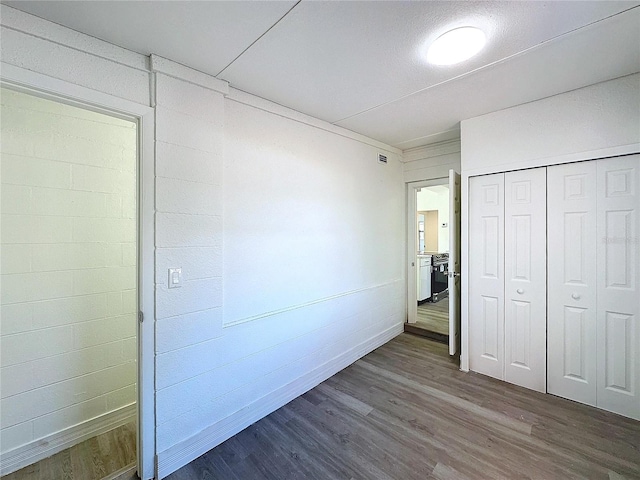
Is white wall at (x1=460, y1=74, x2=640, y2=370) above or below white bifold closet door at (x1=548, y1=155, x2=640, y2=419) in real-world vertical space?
above

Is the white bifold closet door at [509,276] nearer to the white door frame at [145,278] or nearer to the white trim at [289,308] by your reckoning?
the white trim at [289,308]

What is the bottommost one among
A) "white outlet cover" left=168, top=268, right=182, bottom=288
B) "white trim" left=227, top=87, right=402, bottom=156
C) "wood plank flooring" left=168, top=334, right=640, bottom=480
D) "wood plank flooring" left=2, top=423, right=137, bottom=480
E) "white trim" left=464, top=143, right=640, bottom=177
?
"wood plank flooring" left=2, top=423, right=137, bottom=480

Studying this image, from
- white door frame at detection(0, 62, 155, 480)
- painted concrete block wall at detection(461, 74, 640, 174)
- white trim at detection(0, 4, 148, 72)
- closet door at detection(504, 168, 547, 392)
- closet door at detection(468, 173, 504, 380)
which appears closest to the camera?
white trim at detection(0, 4, 148, 72)

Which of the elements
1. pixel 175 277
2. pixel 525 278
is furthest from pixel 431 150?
pixel 175 277

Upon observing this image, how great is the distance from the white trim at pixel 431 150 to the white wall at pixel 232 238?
1.08m

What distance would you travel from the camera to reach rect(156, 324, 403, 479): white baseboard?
70.5 inches

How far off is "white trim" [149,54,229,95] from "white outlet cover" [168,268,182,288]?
129 centimetres

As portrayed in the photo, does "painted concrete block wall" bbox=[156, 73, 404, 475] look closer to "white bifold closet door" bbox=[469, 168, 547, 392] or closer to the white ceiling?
the white ceiling

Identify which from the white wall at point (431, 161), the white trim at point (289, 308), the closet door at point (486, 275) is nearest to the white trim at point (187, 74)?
the white trim at point (289, 308)

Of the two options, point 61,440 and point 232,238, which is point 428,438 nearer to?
point 232,238

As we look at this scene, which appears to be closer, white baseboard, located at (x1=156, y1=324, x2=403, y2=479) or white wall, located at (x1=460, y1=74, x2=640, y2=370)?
white baseboard, located at (x1=156, y1=324, x2=403, y2=479)

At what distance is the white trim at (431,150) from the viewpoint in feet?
11.8

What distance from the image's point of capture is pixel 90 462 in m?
1.86

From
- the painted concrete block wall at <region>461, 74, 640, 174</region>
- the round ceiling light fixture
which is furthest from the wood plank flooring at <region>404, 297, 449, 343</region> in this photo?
the round ceiling light fixture
